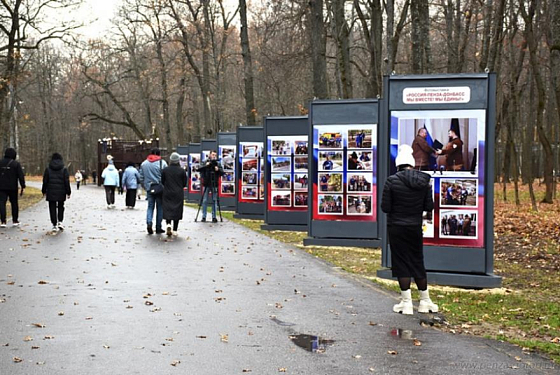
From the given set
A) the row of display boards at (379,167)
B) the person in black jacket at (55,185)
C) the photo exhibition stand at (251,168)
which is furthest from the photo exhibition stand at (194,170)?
the person in black jacket at (55,185)

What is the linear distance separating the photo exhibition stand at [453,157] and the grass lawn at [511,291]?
0.40 meters

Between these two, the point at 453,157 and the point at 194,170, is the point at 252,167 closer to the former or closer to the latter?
the point at 194,170

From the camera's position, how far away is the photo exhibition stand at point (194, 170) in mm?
34906

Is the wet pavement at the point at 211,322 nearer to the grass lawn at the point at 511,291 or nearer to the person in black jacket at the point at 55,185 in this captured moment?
the grass lawn at the point at 511,291

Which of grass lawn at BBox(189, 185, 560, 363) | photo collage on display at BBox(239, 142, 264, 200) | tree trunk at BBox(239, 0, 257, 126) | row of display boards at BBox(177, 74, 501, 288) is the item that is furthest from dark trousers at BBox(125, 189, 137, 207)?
grass lawn at BBox(189, 185, 560, 363)

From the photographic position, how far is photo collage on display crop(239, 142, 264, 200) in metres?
24.5

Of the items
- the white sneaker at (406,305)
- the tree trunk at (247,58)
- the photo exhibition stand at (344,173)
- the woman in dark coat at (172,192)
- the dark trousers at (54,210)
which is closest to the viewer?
the white sneaker at (406,305)

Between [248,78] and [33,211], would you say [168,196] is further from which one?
[248,78]

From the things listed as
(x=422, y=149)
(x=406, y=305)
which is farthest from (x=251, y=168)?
(x=406, y=305)

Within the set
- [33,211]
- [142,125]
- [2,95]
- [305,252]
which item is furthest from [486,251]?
[142,125]

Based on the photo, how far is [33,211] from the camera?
2880 cm

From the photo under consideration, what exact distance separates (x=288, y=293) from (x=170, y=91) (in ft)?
141

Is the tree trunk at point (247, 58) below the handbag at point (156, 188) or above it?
above

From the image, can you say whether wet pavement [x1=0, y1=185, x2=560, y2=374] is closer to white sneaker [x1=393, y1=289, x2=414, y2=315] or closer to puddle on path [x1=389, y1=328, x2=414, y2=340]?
puddle on path [x1=389, y1=328, x2=414, y2=340]
